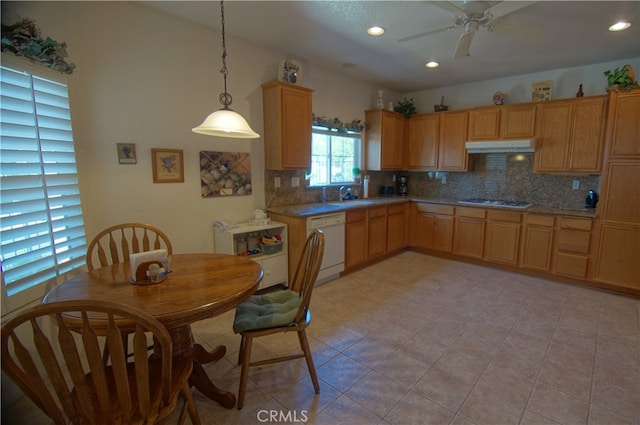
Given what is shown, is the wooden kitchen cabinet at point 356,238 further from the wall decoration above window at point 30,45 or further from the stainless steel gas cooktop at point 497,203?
the wall decoration above window at point 30,45

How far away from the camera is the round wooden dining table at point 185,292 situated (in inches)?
53.2

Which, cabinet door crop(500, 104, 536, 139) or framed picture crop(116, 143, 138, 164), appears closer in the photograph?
framed picture crop(116, 143, 138, 164)

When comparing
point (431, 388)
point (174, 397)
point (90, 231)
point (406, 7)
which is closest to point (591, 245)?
point (431, 388)

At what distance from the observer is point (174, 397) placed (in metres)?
1.25

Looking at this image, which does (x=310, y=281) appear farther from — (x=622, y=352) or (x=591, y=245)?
(x=591, y=245)

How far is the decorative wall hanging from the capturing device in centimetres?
302

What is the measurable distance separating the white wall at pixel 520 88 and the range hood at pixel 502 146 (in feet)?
2.58

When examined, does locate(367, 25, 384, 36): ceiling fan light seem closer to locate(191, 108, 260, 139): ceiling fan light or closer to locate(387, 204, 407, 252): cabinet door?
locate(191, 108, 260, 139): ceiling fan light

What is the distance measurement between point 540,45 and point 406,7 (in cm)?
177

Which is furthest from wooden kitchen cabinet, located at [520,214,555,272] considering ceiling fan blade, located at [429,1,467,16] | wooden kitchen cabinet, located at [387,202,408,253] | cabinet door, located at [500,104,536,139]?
ceiling fan blade, located at [429,1,467,16]

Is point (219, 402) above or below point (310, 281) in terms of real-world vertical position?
below

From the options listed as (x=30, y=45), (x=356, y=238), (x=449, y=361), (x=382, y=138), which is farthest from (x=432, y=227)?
(x=30, y=45)

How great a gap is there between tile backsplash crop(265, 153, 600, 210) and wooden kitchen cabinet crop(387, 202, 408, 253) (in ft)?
1.95

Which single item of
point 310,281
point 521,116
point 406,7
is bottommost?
point 310,281
